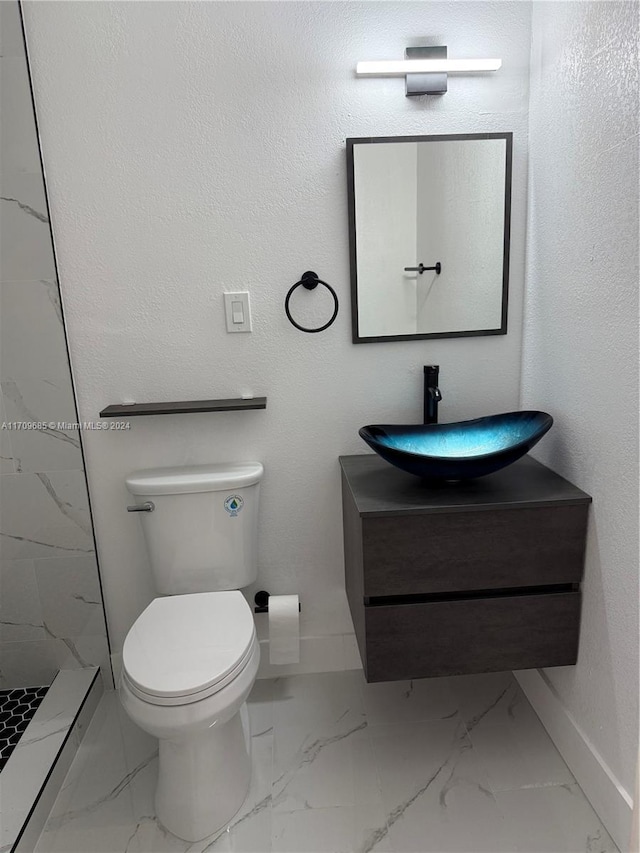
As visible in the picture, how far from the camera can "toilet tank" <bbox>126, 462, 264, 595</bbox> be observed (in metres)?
1.82

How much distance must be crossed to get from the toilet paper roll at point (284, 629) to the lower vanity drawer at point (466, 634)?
41 cm

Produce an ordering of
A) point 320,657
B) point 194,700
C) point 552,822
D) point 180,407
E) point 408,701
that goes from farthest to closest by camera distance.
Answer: point 320,657 → point 408,701 → point 180,407 → point 552,822 → point 194,700

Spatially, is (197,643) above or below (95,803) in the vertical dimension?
above

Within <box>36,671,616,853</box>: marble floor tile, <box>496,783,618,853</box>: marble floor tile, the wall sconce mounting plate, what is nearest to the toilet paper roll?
<box>36,671,616,853</box>: marble floor tile

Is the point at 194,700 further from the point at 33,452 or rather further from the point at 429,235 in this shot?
the point at 429,235

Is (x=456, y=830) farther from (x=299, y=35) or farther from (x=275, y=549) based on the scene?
(x=299, y=35)

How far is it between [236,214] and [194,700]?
1353mm

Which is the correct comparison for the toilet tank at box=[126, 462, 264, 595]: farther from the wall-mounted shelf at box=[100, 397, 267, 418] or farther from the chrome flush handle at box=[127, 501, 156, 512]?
the wall-mounted shelf at box=[100, 397, 267, 418]

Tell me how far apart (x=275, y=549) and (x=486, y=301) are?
3.55ft

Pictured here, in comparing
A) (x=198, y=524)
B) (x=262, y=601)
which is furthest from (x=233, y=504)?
(x=262, y=601)

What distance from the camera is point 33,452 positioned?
1.84 meters

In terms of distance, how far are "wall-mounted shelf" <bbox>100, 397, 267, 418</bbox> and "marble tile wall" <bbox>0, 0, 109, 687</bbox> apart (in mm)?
165

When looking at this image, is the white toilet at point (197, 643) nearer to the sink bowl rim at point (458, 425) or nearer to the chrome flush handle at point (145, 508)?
the chrome flush handle at point (145, 508)

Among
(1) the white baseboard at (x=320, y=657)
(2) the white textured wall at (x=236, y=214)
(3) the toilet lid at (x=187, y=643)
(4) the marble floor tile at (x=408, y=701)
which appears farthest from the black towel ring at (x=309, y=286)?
(4) the marble floor tile at (x=408, y=701)
